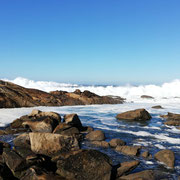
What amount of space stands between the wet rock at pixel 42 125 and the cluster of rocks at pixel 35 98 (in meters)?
9.26

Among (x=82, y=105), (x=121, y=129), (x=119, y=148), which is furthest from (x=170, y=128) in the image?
(x=82, y=105)

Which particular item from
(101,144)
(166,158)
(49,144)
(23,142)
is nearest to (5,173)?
(49,144)

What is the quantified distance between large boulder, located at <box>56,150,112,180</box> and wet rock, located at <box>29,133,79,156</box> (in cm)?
166

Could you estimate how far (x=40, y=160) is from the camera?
6301mm

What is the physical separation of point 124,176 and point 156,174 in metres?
1.01

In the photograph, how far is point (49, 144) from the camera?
754 centimetres

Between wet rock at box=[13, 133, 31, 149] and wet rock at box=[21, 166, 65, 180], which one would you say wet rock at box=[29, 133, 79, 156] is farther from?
wet rock at box=[21, 166, 65, 180]

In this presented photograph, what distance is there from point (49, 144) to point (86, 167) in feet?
7.80

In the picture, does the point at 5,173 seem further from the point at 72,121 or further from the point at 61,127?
the point at 72,121

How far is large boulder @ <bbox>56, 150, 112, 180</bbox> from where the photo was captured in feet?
18.1

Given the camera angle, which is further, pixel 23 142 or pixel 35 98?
pixel 35 98

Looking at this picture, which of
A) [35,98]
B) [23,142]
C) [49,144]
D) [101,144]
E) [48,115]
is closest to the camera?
[49,144]

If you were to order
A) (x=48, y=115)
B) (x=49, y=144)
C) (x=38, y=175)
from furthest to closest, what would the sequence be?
(x=48, y=115) < (x=49, y=144) < (x=38, y=175)

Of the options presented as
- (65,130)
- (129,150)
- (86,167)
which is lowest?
(129,150)
